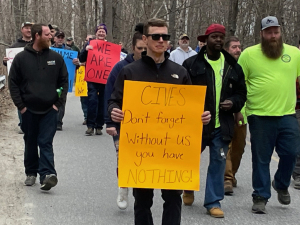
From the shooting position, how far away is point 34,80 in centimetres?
736

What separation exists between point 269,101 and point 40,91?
8.87 feet

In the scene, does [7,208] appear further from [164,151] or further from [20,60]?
[164,151]

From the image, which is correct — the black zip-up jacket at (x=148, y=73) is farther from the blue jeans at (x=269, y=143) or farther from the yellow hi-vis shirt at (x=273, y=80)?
the blue jeans at (x=269, y=143)

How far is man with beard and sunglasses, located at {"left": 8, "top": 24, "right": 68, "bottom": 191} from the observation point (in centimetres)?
734

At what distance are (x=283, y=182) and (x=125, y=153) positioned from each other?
8.20 feet

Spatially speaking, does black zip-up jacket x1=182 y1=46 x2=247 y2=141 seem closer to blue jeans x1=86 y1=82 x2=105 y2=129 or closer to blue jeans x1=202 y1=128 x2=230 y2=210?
blue jeans x1=202 y1=128 x2=230 y2=210

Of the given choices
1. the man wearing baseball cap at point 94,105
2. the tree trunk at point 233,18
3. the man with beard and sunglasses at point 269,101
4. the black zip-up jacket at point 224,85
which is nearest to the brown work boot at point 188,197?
the man with beard and sunglasses at point 269,101

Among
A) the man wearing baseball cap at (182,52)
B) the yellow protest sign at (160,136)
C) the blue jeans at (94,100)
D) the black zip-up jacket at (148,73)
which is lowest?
the blue jeans at (94,100)

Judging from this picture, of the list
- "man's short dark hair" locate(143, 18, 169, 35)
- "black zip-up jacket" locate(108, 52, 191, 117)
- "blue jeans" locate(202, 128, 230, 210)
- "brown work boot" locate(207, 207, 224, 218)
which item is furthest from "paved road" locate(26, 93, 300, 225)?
"man's short dark hair" locate(143, 18, 169, 35)

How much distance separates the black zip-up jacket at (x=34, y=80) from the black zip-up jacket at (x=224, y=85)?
185cm

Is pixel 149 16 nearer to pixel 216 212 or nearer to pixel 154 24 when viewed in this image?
pixel 216 212

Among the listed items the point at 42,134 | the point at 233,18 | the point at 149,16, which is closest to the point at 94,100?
the point at 42,134

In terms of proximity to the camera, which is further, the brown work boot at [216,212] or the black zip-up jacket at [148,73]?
the brown work boot at [216,212]

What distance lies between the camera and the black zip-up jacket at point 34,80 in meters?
7.33
